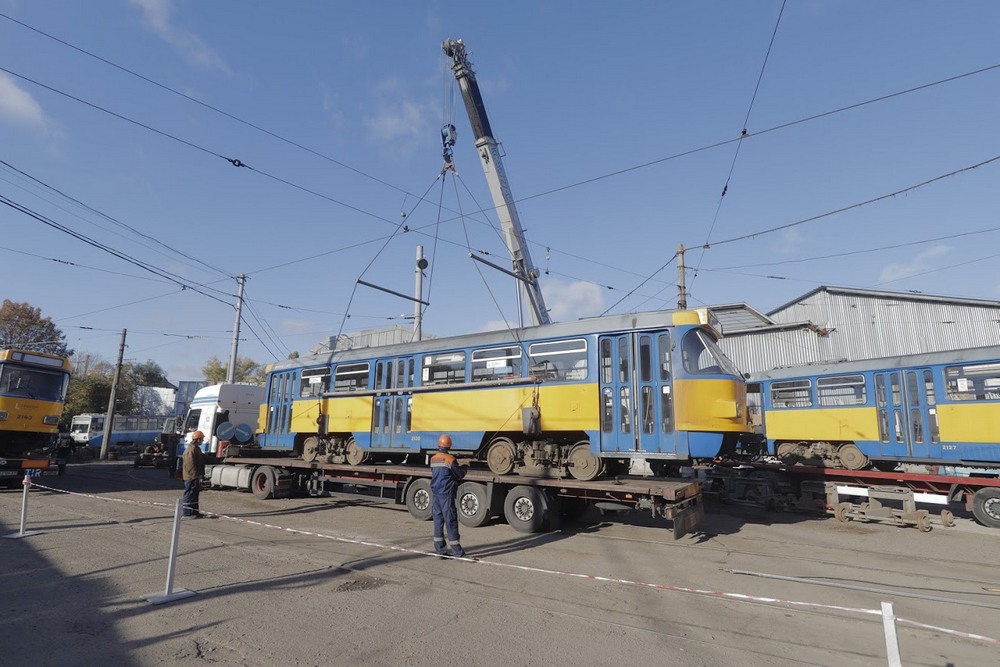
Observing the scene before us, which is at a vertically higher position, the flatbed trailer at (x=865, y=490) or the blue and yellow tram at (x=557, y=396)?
the blue and yellow tram at (x=557, y=396)

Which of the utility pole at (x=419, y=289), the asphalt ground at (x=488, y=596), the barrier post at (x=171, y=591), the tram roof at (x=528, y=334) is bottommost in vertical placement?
the asphalt ground at (x=488, y=596)

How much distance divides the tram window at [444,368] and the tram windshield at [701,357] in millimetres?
4716

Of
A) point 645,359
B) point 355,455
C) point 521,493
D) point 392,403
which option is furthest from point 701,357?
point 355,455

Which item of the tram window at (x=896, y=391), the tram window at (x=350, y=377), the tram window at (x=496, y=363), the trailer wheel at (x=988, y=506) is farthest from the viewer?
the tram window at (x=350, y=377)

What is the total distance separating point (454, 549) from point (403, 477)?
475cm

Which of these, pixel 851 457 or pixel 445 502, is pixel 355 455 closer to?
pixel 445 502

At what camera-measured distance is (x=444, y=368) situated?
11836 millimetres

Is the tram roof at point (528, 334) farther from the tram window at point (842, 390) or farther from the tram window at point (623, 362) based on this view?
the tram window at point (842, 390)

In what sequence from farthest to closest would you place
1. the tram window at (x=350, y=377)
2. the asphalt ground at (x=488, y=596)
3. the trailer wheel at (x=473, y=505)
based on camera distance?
the tram window at (x=350, y=377), the trailer wheel at (x=473, y=505), the asphalt ground at (x=488, y=596)

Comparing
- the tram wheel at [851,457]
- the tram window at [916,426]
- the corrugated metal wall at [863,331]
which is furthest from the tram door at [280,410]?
the corrugated metal wall at [863,331]

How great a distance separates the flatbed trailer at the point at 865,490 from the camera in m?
11.3

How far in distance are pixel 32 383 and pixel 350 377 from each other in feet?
33.3

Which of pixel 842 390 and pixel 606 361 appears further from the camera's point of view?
pixel 842 390

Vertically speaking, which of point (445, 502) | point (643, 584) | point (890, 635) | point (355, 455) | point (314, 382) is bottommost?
point (643, 584)
